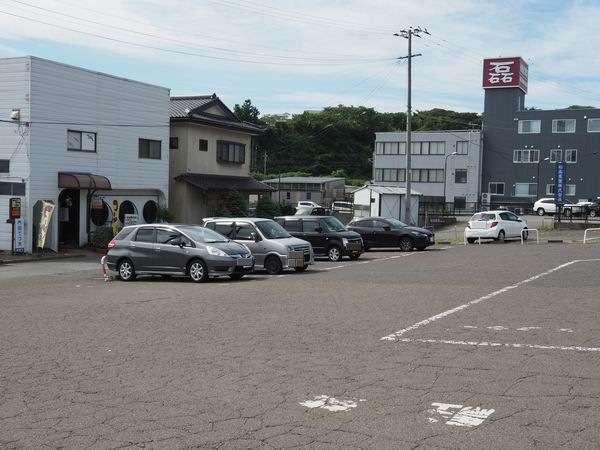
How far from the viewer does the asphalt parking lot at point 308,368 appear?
5.45 m

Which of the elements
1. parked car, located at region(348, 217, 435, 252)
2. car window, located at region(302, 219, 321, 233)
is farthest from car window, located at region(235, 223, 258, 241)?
parked car, located at region(348, 217, 435, 252)

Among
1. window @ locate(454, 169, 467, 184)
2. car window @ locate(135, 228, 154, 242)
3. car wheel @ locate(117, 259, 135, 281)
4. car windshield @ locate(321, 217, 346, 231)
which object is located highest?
window @ locate(454, 169, 467, 184)

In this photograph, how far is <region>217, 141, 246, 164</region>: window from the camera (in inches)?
1555

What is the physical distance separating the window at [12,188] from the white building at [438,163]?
168 feet

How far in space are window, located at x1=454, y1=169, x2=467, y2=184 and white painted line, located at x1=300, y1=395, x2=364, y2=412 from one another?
72.3 m

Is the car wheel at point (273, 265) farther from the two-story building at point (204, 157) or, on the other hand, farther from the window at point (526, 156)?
the window at point (526, 156)

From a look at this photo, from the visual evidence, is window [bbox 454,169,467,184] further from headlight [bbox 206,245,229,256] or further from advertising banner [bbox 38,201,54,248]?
headlight [bbox 206,245,229,256]

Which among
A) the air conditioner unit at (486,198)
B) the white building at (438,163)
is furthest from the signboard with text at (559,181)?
the air conditioner unit at (486,198)

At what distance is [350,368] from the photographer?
7504 mm

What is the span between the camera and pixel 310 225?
24.8 metres

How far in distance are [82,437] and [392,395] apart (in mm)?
2828

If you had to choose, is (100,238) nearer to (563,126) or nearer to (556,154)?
(556,154)

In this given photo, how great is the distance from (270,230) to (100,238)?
40.6ft

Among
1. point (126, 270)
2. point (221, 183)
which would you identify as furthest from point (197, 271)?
point (221, 183)
